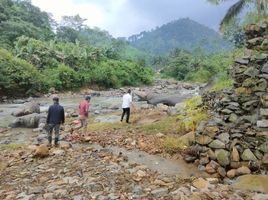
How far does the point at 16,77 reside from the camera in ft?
→ 138

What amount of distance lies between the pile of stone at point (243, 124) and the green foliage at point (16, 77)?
104 feet

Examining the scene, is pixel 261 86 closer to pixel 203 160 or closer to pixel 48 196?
pixel 203 160

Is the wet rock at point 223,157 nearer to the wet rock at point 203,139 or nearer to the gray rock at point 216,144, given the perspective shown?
the gray rock at point 216,144

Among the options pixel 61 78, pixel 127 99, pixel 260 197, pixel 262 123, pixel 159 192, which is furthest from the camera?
pixel 61 78

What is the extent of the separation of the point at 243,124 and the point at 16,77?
111 ft

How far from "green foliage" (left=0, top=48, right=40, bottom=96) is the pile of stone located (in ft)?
104

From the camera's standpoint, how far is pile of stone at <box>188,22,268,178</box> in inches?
461

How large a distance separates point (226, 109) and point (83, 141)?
6.36 m

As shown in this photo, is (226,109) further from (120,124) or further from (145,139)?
(120,124)

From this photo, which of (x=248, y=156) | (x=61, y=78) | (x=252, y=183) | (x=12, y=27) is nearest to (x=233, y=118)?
(x=248, y=156)

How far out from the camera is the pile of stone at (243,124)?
38.4 feet

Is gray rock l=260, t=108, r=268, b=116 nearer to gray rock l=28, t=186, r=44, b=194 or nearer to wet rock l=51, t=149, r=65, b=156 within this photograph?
wet rock l=51, t=149, r=65, b=156

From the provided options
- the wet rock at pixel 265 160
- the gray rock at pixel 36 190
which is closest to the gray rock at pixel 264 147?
the wet rock at pixel 265 160

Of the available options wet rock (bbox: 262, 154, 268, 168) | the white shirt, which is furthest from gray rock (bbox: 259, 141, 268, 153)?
the white shirt
